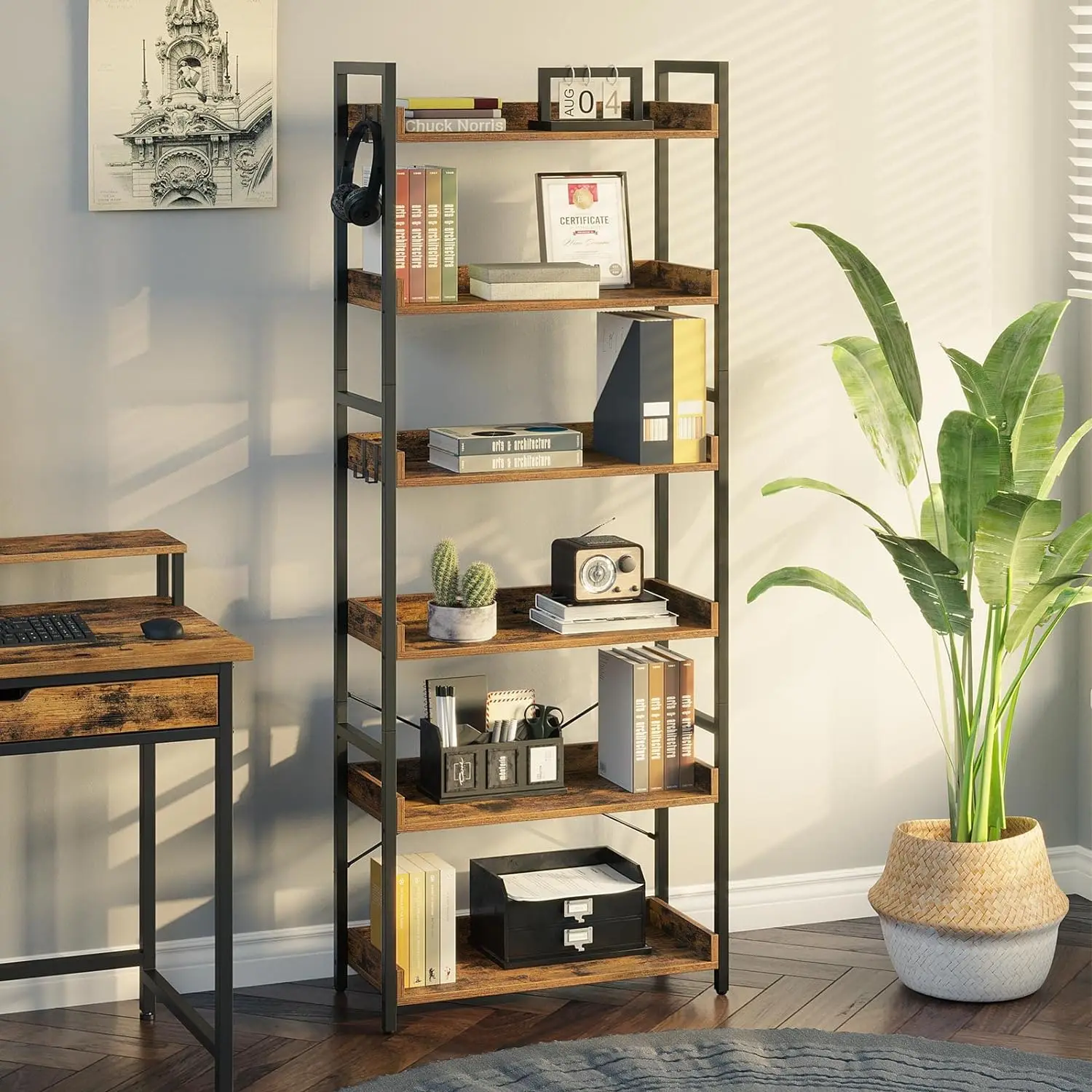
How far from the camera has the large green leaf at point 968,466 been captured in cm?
338

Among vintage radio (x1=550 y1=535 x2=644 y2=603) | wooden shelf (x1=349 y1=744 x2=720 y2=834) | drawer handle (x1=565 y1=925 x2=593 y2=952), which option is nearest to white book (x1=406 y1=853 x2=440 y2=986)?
wooden shelf (x1=349 y1=744 x2=720 y2=834)

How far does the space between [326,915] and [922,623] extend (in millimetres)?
1582

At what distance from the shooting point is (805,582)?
143 inches

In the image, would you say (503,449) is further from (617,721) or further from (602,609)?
(617,721)

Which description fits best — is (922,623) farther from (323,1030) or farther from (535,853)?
(323,1030)

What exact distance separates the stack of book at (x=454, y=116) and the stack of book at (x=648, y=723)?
114cm

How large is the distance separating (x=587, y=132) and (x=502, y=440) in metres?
0.63

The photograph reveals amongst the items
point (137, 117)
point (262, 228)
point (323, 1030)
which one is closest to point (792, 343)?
point (262, 228)

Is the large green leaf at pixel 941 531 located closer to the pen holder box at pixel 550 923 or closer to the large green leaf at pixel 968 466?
the large green leaf at pixel 968 466

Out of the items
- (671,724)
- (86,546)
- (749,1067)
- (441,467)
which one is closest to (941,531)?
(671,724)

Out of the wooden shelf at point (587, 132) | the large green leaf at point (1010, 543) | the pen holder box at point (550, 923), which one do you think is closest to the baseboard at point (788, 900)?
the pen holder box at point (550, 923)

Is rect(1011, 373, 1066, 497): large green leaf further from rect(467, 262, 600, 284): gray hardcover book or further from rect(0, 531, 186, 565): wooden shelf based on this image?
rect(0, 531, 186, 565): wooden shelf

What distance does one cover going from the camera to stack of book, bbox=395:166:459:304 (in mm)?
3273

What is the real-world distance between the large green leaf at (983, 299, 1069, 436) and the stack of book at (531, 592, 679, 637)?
799 millimetres
